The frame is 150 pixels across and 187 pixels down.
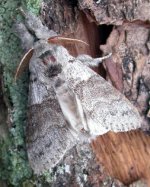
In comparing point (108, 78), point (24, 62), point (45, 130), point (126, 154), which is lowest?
point (126, 154)

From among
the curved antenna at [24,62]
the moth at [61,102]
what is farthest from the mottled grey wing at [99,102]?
the curved antenna at [24,62]

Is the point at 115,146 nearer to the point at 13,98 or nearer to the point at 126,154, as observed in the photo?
the point at 126,154

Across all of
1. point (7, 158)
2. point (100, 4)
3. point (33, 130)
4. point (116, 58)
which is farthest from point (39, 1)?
point (7, 158)

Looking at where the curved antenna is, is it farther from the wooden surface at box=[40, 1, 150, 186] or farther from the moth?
the wooden surface at box=[40, 1, 150, 186]

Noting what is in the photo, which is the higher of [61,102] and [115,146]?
[61,102]

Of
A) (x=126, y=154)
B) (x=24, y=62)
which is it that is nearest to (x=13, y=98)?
(x=24, y=62)
